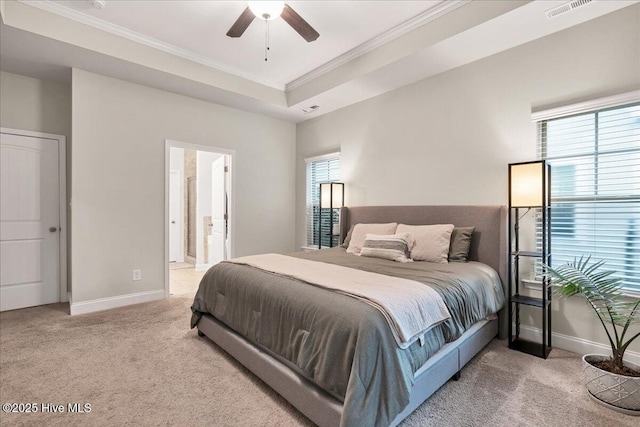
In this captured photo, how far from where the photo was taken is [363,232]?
371 cm

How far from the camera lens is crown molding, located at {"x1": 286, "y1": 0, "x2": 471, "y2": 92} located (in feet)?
9.02

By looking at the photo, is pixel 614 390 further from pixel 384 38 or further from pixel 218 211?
pixel 218 211

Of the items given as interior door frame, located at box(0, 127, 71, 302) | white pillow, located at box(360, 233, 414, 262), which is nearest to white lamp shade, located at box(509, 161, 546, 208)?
white pillow, located at box(360, 233, 414, 262)

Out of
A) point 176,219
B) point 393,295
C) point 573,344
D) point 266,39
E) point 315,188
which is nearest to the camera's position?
point 393,295

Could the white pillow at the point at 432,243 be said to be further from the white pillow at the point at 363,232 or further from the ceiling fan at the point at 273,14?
the ceiling fan at the point at 273,14

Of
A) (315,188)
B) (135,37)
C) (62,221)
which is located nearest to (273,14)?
(135,37)

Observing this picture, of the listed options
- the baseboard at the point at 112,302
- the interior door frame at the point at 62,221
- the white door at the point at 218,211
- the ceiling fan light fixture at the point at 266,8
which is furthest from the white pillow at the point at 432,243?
the interior door frame at the point at 62,221

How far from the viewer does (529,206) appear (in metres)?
2.57

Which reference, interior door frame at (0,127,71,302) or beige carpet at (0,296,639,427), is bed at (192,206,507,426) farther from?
interior door frame at (0,127,71,302)

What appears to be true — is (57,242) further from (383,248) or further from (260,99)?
(383,248)

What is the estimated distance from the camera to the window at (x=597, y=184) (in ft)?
7.72

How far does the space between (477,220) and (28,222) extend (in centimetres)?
520

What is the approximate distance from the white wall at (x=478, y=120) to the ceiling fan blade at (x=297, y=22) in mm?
1759

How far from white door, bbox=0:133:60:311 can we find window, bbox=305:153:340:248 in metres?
3.51
